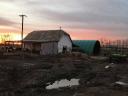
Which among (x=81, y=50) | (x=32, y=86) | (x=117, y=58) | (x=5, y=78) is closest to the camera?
(x=32, y=86)

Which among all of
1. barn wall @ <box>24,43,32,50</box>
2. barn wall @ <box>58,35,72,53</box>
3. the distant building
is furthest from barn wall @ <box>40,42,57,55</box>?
barn wall @ <box>24,43,32,50</box>

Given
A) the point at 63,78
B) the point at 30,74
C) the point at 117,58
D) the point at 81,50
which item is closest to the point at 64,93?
the point at 63,78

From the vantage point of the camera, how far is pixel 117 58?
44.2 meters

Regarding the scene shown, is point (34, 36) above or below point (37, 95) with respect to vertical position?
above

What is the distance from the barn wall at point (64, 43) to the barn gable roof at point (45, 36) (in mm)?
743

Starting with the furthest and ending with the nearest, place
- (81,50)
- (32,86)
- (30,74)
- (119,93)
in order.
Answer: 1. (81,50)
2. (30,74)
3. (32,86)
4. (119,93)

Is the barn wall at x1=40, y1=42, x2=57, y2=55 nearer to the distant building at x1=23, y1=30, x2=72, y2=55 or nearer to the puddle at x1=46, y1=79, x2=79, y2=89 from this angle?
the distant building at x1=23, y1=30, x2=72, y2=55

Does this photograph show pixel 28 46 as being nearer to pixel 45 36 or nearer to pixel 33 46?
pixel 33 46

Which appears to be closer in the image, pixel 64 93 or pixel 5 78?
pixel 64 93

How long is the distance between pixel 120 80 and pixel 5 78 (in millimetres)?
8245

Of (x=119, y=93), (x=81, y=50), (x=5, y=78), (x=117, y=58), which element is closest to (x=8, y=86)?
(x=5, y=78)

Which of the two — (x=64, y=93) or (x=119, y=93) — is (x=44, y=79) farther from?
(x=119, y=93)

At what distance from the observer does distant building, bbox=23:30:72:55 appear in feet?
197

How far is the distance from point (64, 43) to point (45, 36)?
4477 mm
